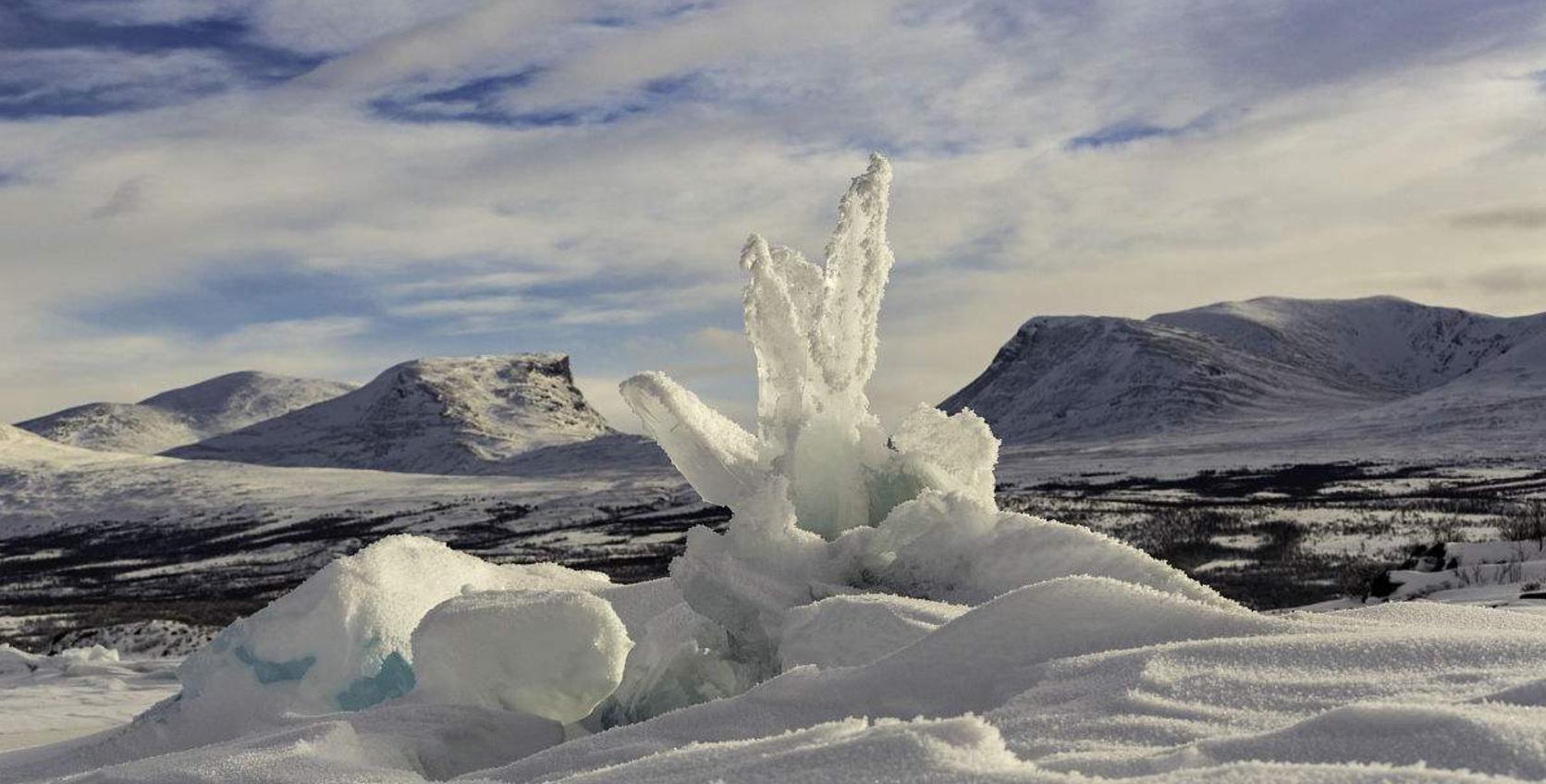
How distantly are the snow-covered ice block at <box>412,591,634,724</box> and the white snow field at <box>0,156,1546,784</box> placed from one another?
2cm

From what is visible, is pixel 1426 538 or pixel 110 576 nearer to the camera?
pixel 1426 538

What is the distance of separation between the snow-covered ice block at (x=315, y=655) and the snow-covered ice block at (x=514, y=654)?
1.52 meters

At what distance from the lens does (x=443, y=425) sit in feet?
535

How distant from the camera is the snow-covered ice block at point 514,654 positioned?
283 inches

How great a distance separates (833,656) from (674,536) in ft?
148

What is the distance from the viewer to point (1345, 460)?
7738 centimetres

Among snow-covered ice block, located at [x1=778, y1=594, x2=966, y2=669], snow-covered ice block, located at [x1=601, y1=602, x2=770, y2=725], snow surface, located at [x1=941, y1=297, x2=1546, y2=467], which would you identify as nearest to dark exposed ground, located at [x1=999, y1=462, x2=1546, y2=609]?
snow-covered ice block, located at [x1=601, y1=602, x2=770, y2=725]

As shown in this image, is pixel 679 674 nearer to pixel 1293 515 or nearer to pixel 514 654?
pixel 514 654

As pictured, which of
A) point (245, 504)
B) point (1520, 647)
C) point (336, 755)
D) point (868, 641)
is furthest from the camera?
point (245, 504)

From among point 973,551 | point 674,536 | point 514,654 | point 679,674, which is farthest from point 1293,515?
point 514,654

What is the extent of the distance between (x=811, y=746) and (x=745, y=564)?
3.88m

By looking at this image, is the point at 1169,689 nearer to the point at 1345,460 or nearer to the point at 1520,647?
the point at 1520,647

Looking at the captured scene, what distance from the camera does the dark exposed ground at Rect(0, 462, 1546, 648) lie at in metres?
29.6

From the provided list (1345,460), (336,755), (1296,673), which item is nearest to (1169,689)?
(1296,673)
